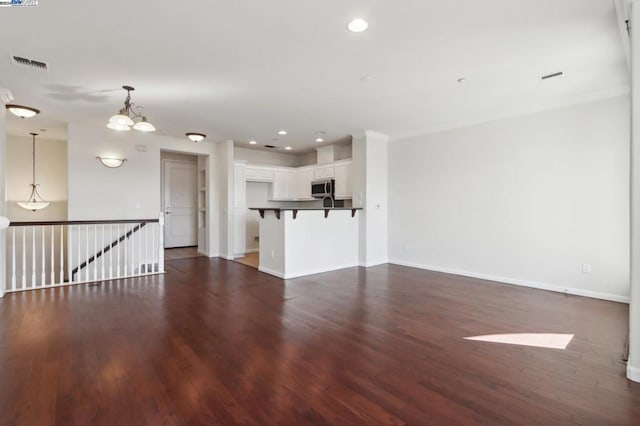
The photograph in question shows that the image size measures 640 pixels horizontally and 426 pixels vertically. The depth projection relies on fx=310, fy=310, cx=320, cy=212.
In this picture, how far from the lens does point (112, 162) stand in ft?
20.0

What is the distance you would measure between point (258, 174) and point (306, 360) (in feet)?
19.7

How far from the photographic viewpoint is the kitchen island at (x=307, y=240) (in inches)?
208

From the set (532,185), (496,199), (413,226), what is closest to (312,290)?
(413,226)

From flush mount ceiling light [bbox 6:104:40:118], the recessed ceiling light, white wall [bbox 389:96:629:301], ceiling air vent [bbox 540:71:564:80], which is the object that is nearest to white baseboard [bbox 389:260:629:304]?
white wall [bbox 389:96:629:301]

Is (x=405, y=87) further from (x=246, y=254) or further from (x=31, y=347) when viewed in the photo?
(x=246, y=254)

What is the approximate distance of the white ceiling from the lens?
7.85 ft

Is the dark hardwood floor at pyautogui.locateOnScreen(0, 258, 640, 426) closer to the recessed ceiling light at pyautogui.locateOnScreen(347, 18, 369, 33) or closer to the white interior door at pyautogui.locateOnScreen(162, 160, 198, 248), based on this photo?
the recessed ceiling light at pyautogui.locateOnScreen(347, 18, 369, 33)

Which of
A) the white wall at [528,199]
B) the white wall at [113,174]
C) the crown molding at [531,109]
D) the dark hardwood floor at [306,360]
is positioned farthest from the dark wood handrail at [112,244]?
the crown molding at [531,109]

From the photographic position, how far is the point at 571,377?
221cm

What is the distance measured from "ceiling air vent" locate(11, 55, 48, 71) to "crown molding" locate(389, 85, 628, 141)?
18.1 feet

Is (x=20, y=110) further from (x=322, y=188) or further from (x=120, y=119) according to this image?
(x=322, y=188)

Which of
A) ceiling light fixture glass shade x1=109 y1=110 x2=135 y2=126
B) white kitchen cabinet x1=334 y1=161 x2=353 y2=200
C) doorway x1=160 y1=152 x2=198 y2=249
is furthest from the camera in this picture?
doorway x1=160 y1=152 x2=198 y2=249

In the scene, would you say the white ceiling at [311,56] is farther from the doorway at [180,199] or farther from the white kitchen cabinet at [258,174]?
the doorway at [180,199]

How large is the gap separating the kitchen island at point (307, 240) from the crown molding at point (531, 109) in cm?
207
